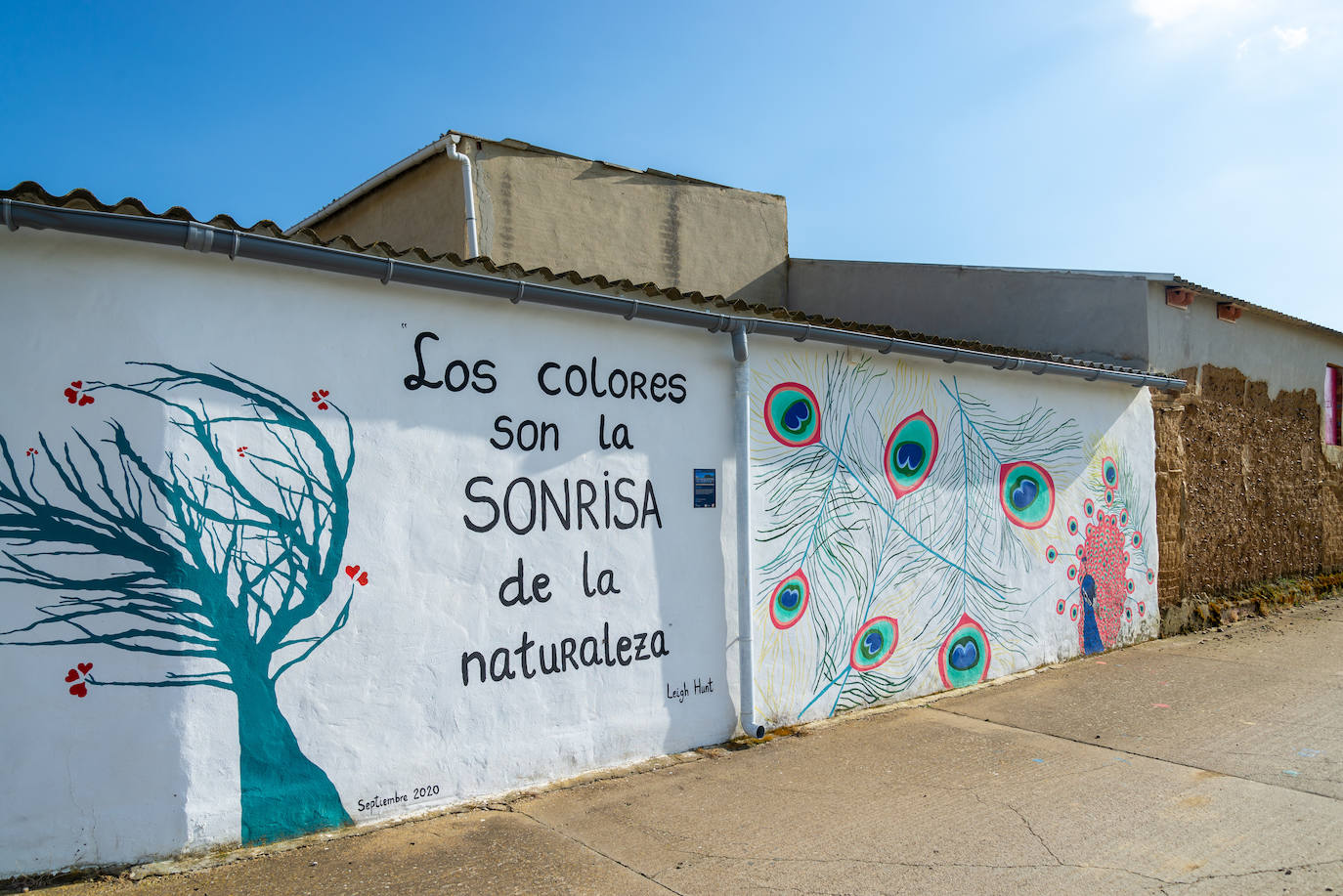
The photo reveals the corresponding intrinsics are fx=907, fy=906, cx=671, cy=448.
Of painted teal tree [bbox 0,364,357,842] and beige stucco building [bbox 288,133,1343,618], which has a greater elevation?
beige stucco building [bbox 288,133,1343,618]

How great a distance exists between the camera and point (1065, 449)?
8492mm

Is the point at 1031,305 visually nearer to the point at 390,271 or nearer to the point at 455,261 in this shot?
the point at 455,261

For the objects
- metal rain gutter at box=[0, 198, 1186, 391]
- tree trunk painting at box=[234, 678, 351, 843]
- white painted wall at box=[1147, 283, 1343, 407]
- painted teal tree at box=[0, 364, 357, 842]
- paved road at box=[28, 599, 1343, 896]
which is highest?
white painted wall at box=[1147, 283, 1343, 407]

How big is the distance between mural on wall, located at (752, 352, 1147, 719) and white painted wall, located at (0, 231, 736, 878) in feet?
1.57

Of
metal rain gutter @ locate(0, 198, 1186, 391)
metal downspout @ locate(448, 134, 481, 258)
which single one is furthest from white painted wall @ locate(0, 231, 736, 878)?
metal downspout @ locate(448, 134, 481, 258)

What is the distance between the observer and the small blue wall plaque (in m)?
5.73

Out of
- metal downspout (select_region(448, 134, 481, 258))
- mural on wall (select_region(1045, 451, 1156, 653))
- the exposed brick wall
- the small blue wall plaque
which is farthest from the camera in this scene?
the exposed brick wall

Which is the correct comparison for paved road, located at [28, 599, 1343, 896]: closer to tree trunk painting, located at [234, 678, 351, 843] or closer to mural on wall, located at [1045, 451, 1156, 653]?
tree trunk painting, located at [234, 678, 351, 843]

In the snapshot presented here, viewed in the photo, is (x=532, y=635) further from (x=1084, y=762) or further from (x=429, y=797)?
(x=1084, y=762)

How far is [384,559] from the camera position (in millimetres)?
4473

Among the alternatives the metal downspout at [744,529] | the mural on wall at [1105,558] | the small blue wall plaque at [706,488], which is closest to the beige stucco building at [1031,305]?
the mural on wall at [1105,558]

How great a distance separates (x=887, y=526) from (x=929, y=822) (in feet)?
8.77

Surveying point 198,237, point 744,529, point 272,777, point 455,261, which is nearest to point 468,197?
point 455,261

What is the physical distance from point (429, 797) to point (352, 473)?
1.66m
